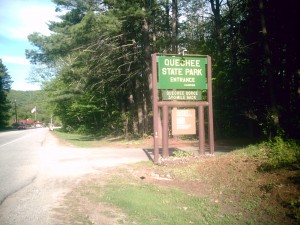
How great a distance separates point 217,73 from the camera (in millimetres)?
21672

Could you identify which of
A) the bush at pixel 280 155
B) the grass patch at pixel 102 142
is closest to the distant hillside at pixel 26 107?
the grass patch at pixel 102 142

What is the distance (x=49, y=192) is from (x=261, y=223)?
5.42 metres

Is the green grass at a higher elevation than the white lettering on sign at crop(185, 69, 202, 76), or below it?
below

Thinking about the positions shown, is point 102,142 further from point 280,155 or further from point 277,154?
point 280,155

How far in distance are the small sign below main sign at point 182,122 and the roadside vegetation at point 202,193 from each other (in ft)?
5.37

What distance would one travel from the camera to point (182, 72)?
11297 mm

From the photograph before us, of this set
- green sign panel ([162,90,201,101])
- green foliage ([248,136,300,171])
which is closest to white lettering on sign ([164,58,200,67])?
green sign panel ([162,90,201,101])

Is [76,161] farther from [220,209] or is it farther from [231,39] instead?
[231,39]

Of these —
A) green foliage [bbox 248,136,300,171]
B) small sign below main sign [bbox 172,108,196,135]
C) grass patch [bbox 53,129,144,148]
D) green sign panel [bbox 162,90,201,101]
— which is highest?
green sign panel [bbox 162,90,201,101]

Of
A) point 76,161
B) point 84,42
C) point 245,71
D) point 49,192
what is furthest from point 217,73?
point 49,192

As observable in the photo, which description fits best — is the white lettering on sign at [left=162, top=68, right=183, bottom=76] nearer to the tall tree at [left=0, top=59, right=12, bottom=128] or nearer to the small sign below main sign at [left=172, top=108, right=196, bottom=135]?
the small sign below main sign at [left=172, top=108, right=196, bottom=135]

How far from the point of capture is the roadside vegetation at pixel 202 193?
5.45 metres

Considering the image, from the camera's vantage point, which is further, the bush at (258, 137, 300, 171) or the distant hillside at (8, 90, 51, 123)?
the distant hillside at (8, 90, 51, 123)

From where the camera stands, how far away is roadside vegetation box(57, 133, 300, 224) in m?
5.45
